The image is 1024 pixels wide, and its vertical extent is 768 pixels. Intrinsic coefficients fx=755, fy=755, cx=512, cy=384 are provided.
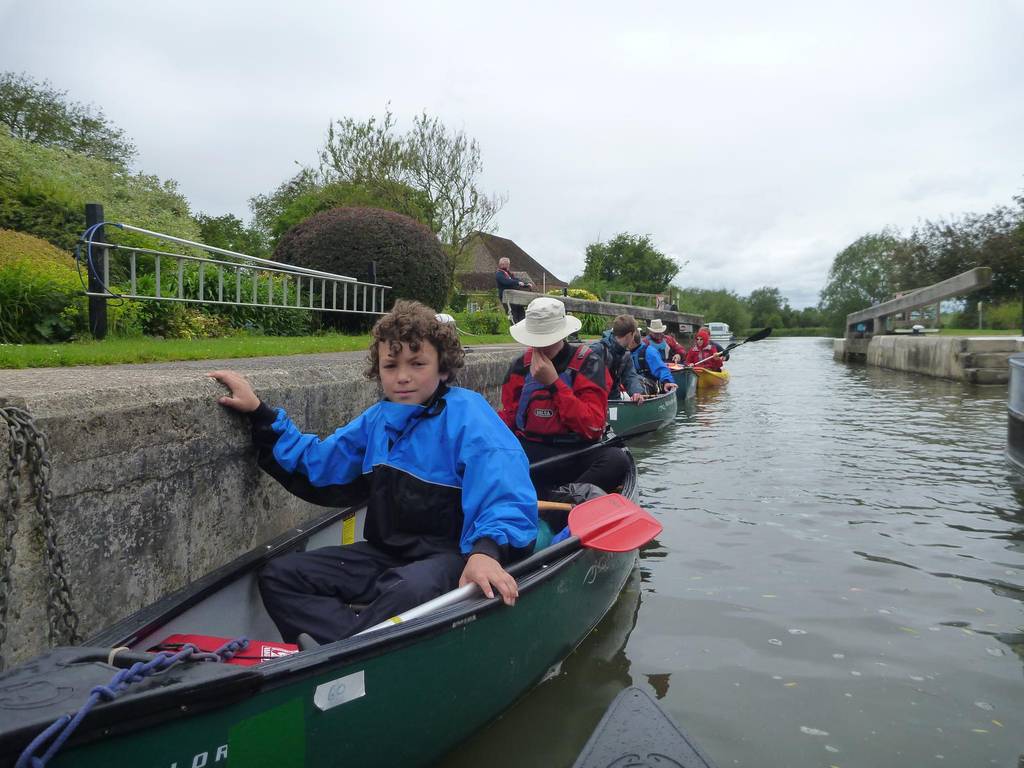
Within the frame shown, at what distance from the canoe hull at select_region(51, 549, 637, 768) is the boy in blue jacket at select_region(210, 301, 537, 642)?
219 millimetres

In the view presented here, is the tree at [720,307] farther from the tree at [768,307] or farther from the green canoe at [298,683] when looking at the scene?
the green canoe at [298,683]

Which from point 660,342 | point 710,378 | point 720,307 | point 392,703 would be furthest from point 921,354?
point 720,307

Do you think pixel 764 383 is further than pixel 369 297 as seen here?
Yes

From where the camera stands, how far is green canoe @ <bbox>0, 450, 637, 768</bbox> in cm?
162

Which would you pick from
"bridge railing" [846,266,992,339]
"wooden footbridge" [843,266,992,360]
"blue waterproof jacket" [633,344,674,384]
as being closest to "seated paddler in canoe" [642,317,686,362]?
"blue waterproof jacket" [633,344,674,384]

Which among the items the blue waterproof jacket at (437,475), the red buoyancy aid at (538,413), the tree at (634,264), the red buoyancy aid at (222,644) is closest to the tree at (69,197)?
the red buoyancy aid at (538,413)

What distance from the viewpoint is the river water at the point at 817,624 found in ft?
9.78

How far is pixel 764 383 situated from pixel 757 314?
271 feet

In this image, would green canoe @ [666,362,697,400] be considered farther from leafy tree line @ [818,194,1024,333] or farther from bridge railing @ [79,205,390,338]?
leafy tree line @ [818,194,1024,333]

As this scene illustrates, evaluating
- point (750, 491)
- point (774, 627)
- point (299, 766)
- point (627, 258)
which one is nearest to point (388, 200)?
point (750, 491)

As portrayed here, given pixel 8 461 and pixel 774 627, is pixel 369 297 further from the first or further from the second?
pixel 8 461

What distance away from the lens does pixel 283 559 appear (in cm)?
283

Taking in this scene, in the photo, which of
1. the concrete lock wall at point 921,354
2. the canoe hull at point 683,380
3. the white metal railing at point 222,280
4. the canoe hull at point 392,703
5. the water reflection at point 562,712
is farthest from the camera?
the concrete lock wall at point 921,354

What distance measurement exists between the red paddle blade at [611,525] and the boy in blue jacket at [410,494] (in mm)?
348
